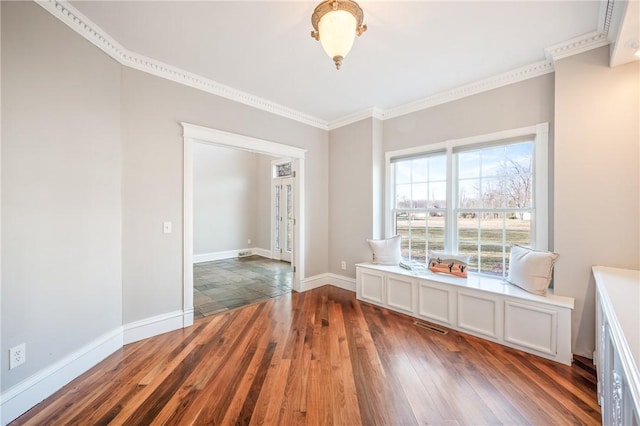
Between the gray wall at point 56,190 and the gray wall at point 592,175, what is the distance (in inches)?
160

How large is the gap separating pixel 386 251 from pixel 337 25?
277cm

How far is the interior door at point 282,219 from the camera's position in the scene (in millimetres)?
6551

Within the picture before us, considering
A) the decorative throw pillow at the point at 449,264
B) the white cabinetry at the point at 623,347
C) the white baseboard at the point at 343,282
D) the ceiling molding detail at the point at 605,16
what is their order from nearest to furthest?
the white cabinetry at the point at 623,347 → the ceiling molding detail at the point at 605,16 → the decorative throw pillow at the point at 449,264 → the white baseboard at the point at 343,282

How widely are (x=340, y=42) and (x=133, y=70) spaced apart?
215 centimetres

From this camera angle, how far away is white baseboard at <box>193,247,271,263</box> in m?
6.39

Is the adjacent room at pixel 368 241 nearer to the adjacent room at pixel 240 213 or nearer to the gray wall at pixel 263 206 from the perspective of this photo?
the adjacent room at pixel 240 213

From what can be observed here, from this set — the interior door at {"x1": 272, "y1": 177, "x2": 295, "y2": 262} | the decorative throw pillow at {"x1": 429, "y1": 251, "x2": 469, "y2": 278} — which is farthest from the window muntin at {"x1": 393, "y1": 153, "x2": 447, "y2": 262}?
the interior door at {"x1": 272, "y1": 177, "x2": 295, "y2": 262}

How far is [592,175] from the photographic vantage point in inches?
85.5

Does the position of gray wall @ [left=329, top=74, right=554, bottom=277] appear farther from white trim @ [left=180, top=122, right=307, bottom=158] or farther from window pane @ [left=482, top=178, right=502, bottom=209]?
white trim @ [left=180, top=122, right=307, bottom=158]

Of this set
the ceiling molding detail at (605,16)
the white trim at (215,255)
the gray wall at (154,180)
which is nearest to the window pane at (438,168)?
the ceiling molding detail at (605,16)

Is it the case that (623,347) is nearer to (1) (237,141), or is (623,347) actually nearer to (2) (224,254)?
(1) (237,141)

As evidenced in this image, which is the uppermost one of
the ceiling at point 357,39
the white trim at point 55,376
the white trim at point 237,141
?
the ceiling at point 357,39

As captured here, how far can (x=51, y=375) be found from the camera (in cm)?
179

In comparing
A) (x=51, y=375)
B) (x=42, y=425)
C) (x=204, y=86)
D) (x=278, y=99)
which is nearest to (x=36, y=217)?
(x=51, y=375)
